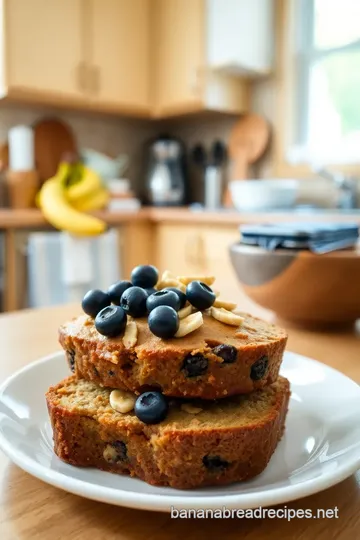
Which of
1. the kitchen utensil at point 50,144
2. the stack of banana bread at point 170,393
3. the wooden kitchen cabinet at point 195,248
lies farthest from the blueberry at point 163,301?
the kitchen utensil at point 50,144

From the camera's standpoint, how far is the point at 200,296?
19.8 inches

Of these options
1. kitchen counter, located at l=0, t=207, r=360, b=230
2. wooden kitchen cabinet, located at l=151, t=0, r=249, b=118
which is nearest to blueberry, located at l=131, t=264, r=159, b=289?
kitchen counter, located at l=0, t=207, r=360, b=230

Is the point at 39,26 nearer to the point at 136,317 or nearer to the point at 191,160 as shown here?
the point at 191,160

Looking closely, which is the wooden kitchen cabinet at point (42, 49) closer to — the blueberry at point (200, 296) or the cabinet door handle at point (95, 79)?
the cabinet door handle at point (95, 79)

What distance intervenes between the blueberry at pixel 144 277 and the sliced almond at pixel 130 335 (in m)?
0.09

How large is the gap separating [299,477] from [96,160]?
2988mm

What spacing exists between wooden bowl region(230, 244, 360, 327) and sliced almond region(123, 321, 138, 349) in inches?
16.2

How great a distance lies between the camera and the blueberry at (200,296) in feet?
1.65

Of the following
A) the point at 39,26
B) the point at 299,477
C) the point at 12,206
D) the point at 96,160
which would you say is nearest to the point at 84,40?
the point at 39,26

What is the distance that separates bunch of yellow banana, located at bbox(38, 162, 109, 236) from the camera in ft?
8.44

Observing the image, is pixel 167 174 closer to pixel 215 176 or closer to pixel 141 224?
pixel 215 176

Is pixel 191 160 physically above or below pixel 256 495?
above

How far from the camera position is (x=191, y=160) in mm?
3654

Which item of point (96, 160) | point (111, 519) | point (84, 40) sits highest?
point (84, 40)
